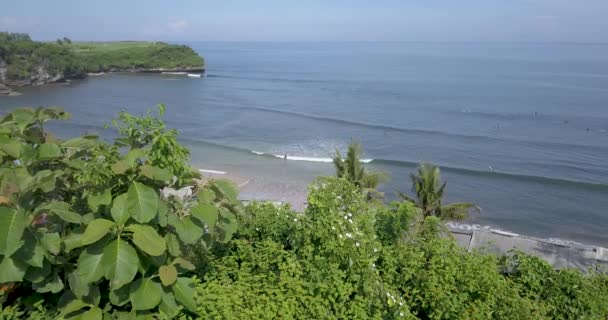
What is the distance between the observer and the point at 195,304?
15.1 feet

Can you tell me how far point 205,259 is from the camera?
5.63m

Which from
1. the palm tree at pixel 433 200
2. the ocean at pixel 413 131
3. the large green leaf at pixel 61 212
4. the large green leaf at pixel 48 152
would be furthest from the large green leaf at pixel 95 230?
the ocean at pixel 413 131

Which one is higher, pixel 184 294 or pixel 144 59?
pixel 144 59

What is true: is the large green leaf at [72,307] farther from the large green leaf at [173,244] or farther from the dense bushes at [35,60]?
the dense bushes at [35,60]

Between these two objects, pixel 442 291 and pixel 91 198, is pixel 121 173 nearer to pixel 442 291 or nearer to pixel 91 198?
pixel 91 198

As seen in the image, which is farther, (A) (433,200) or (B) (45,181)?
(A) (433,200)

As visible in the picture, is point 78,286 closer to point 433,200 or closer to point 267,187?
point 433,200

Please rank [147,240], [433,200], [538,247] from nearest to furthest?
[147,240] < [538,247] < [433,200]

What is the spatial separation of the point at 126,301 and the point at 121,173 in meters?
1.23

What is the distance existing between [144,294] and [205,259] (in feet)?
4.26

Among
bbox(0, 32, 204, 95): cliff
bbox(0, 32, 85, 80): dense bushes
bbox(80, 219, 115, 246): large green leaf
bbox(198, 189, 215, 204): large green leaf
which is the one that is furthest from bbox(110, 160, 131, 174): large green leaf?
bbox(0, 32, 85, 80): dense bushes

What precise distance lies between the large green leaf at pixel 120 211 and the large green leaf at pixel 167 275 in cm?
59

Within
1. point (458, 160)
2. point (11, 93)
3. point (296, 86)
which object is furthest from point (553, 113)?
point (11, 93)

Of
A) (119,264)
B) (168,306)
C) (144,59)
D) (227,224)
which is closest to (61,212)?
(119,264)
